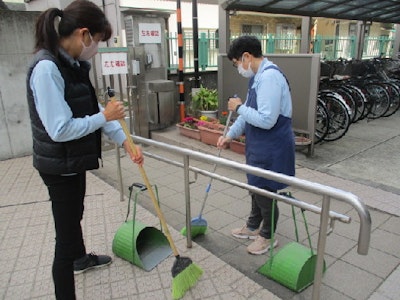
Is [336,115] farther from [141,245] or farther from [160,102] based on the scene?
[141,245]

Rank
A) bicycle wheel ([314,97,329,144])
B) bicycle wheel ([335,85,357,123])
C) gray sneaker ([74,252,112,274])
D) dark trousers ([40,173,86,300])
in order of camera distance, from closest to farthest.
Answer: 1. dark trousers ([40,173,86,300])
2. gray sneaker ([74,252,112,274])
3. bicycle wheel ([314,97,329,144])
4. bicycle wheel ([335,85,357,123])

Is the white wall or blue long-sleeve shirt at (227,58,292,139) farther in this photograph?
the white wall

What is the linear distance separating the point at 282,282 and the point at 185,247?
2.79ft

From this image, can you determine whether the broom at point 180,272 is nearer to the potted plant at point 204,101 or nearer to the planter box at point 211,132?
the planter box at point 211,132

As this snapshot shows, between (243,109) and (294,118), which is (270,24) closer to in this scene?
(294,118)

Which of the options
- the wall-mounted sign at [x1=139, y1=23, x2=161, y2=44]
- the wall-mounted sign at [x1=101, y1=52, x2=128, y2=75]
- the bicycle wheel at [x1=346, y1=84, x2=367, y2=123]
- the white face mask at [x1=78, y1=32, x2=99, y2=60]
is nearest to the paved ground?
the wall-mounted sign at [x1=101, y1=52, x2=128, y2=75]

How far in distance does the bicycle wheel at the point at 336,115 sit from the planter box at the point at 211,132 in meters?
2.02

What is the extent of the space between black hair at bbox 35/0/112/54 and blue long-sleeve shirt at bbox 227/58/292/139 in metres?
1.27

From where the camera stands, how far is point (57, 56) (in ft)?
6.04

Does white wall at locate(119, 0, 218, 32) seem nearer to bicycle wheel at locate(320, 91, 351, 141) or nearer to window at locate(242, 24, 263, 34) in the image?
window at locate(242, 24, 263, 34)

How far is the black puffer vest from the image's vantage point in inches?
73.5

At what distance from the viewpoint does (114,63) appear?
5.71 meters

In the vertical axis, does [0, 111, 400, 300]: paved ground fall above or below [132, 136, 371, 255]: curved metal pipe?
below

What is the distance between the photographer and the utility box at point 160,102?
6.48 meters
